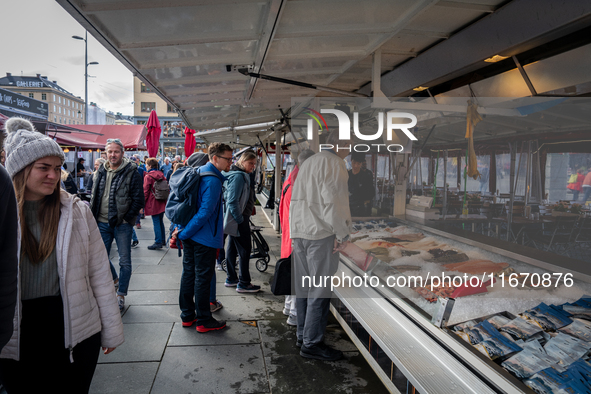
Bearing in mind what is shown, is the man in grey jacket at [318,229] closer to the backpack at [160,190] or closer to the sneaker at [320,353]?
the sneaker at [320,353]

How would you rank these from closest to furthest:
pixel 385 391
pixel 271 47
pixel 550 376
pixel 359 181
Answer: pixel 550 376, pixel 385 391, pixel 271 47, pixel 359 181

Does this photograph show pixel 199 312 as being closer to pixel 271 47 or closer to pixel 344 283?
pixel 344 283

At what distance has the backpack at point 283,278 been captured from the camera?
405 cm

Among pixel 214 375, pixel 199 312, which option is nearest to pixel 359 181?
pixel 199 312

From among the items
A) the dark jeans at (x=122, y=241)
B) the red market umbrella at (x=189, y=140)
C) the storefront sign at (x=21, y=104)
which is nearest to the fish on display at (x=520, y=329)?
the dark jeans at (x=122, y=241)

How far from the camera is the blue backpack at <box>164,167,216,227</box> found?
3.80 metres

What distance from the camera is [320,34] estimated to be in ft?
10.6

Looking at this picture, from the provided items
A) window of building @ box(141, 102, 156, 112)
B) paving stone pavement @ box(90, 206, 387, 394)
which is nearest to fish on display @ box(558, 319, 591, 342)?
paving stone pavement @ box(90, 206, 387, 394)

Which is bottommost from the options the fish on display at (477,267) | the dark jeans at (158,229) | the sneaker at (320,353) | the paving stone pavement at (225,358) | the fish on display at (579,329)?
the paving stone pavement at (225,358)

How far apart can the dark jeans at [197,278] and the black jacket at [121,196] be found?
1.00m

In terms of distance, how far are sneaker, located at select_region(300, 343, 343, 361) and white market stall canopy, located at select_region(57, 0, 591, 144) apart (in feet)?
9.36

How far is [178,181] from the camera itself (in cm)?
383

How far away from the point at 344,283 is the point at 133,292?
3000mm

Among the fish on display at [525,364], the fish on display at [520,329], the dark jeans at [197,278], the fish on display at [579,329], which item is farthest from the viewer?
the dark jeans at [197,278]
